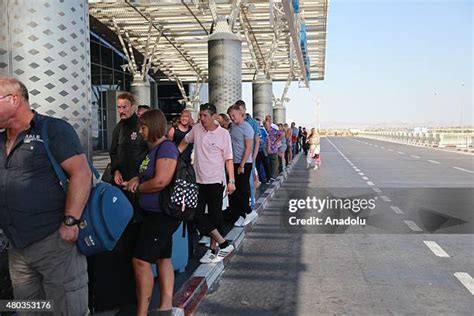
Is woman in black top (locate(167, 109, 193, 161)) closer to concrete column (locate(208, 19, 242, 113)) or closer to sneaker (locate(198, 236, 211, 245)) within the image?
sneaker (locate(198, 236, 211, 245))

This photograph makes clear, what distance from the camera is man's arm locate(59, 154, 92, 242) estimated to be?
113 inches

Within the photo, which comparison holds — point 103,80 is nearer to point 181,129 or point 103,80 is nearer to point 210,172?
point 181,129

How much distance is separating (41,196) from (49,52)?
4.93 feet

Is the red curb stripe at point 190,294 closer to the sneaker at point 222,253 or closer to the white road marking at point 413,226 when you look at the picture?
the sneaker at point 222,253

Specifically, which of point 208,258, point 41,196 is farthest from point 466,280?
point 41,196

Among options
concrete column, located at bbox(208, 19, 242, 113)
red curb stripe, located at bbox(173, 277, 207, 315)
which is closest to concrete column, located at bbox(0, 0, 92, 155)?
red curb stripe, located at bbox(173, 277, 207, 315)

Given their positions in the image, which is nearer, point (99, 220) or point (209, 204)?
point (99, 220)

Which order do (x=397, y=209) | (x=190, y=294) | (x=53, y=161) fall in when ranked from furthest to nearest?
(x=397, y=209) < (x=190, y=294) < (x=53, y=161)

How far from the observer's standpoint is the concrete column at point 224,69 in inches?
478

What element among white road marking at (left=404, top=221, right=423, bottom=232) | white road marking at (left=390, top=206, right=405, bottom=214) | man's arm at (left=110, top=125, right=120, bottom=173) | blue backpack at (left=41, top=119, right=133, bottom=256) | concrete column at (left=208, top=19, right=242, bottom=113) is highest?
concrete column at (left=208, top=19, right=242, bottom=113)

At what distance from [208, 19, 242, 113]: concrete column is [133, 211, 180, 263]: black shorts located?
8301 mm

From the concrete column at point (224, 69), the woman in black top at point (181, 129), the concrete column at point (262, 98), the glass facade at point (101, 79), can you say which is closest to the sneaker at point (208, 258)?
the woman in black top at point (181, 129)

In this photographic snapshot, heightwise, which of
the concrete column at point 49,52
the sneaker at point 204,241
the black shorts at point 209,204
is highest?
the concrete column at point 49,52

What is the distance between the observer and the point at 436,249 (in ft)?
23.1
